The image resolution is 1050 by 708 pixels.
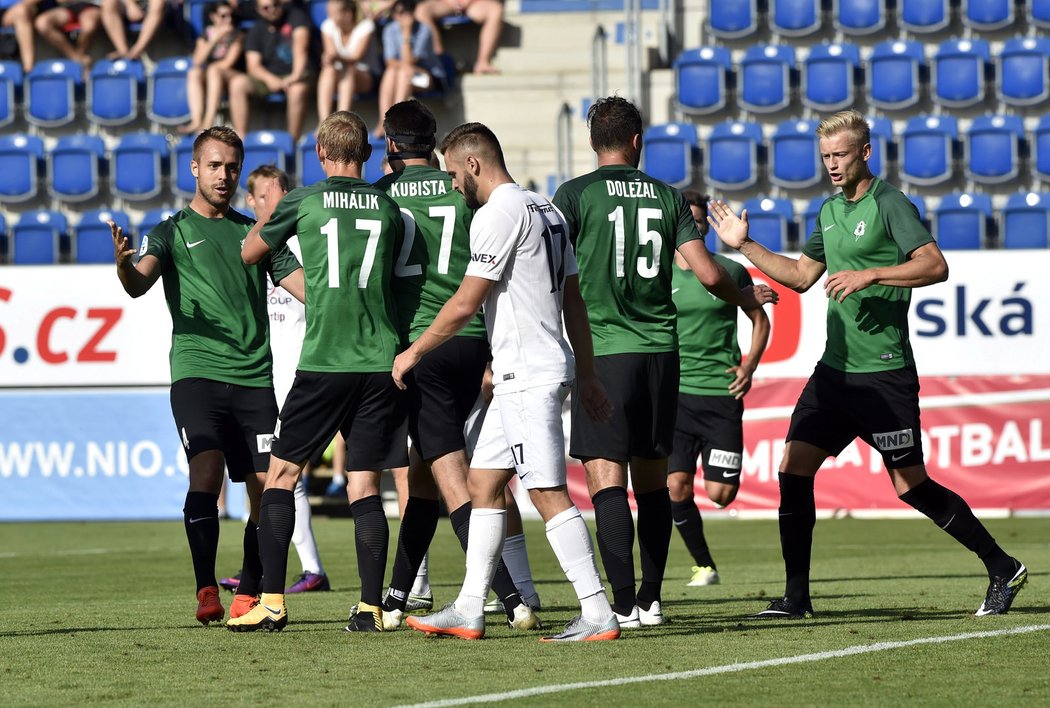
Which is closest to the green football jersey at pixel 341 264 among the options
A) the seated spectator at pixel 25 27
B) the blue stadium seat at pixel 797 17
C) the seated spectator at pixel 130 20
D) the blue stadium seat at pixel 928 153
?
the blue stadium seat at pixel 928 153

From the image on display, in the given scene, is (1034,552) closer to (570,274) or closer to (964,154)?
(570,274)

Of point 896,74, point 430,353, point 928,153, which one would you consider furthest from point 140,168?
point 430,353

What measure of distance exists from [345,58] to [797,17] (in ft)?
18.7

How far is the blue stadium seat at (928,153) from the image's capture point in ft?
61.0

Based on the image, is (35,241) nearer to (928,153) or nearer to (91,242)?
(91,242)

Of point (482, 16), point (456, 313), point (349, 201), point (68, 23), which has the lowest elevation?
point (456, 313)

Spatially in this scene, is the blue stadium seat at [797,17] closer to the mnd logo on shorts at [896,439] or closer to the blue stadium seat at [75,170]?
the blue stadium seat at [75,170]

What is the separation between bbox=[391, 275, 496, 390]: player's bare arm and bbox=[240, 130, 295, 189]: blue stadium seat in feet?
45.0

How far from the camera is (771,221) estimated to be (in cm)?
1770

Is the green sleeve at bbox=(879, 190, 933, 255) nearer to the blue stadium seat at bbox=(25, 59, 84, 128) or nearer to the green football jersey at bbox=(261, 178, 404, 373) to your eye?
the green football jersey at bbox=(261, 178, 404, 373)

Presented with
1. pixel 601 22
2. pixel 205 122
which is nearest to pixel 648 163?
pixel 601 22

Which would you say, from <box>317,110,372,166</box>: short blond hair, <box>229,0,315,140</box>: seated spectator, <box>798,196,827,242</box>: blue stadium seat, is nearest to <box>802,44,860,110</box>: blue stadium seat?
<box>798,196,827,242</box>: blue stadium seat

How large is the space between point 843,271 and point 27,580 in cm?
591

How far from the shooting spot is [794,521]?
7398 mm
